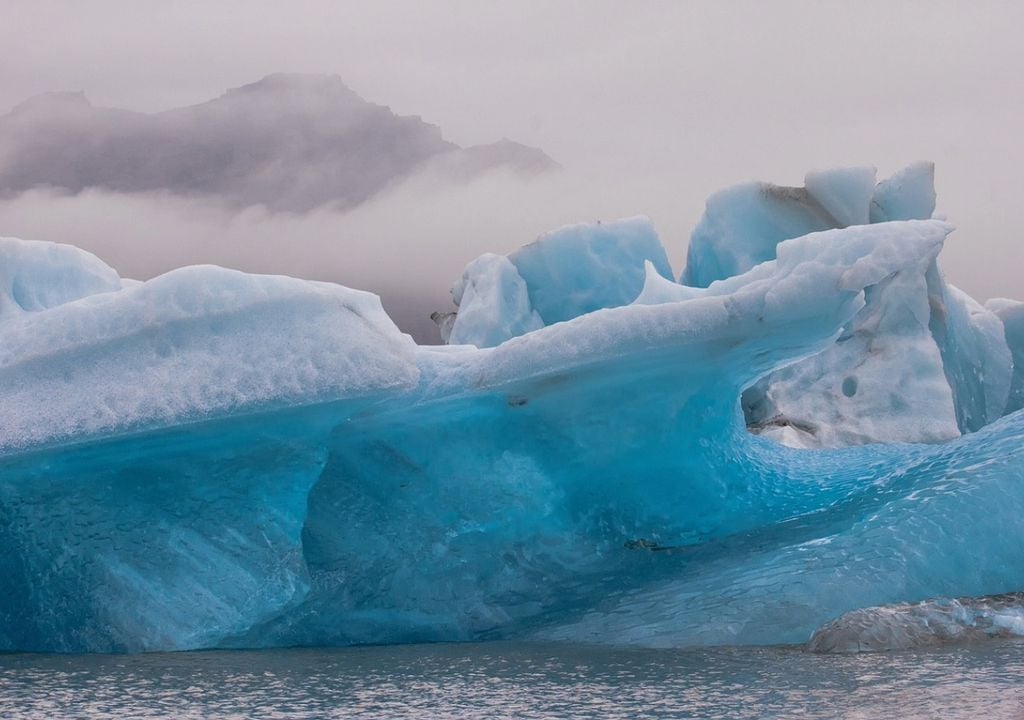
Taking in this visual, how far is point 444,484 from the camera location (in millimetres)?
4664

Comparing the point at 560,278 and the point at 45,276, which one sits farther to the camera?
the point at 560,278

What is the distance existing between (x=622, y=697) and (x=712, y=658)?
31.0 inches

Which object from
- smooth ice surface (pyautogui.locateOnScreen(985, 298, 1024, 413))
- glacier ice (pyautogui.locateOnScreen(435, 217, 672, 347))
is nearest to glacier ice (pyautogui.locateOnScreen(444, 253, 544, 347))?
glacier ice (pyautogui.locateOnScreen(435, 217, 672, 347))

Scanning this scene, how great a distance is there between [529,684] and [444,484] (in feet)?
5.01

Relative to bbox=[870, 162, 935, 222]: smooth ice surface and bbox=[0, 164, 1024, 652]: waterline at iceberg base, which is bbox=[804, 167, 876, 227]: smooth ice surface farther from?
bbox=[0, 164, 1024, 652]: waterline at iceberg base

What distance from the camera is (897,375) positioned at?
8688mm

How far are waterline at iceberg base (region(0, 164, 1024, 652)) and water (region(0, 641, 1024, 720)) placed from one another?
315mm

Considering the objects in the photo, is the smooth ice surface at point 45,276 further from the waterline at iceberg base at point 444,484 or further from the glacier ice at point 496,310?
the glacier ice at point 496,310

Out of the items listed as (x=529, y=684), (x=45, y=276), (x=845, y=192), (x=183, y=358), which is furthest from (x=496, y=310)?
(x=529, y=684)

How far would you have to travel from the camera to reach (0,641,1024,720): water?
2785 millimetres

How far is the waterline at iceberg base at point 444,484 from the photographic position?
4.14 meters

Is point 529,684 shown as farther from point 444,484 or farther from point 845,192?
point 845,192

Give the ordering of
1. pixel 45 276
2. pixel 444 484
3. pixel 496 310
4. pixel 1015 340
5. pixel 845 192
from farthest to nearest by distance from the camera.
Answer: pixel 1015 340
pixel 496 310
pixel 845 192
pixel 45 276
pixel 444 484

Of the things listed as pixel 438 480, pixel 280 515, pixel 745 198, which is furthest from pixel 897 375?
pixel 280 515
